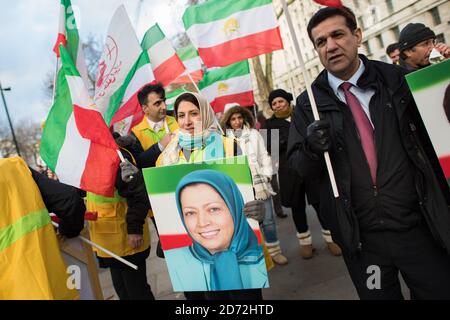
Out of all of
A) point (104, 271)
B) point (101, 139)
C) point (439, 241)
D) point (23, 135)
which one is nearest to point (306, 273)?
point (439, 241)

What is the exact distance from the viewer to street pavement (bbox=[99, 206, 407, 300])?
10.6ft

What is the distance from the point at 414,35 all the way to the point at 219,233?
2496 millimetres

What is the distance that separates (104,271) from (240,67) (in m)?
3.90

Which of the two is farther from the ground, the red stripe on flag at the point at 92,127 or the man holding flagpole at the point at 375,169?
the red stripe on flag at the point at 92,127

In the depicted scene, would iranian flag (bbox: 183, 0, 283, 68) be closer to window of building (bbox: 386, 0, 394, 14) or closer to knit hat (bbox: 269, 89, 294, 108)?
knit hat (bbox: 269, 89, 294, 108)

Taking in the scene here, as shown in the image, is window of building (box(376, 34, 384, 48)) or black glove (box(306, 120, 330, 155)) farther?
window of building (box(376, 34, 384, 48))

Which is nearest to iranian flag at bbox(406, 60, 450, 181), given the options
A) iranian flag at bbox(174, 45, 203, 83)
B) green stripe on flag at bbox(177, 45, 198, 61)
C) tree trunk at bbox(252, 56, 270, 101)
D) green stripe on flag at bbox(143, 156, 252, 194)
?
green stripe on flag at bbox(143, 156, 252, 194)

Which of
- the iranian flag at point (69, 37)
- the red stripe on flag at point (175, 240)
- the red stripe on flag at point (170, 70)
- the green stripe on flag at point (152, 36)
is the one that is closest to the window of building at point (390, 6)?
the green stripe on flag at point (152, 36)

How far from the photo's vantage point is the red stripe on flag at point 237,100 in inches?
220

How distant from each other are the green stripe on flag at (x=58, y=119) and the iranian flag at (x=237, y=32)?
1.75 metres

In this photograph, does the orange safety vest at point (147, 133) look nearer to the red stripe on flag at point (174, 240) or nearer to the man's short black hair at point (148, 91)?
the man's short black hair at point (148, 91)

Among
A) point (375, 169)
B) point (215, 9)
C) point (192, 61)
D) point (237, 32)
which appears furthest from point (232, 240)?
point (192, 61)

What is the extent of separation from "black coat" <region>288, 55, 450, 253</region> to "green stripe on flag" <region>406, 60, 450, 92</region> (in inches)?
5.8
